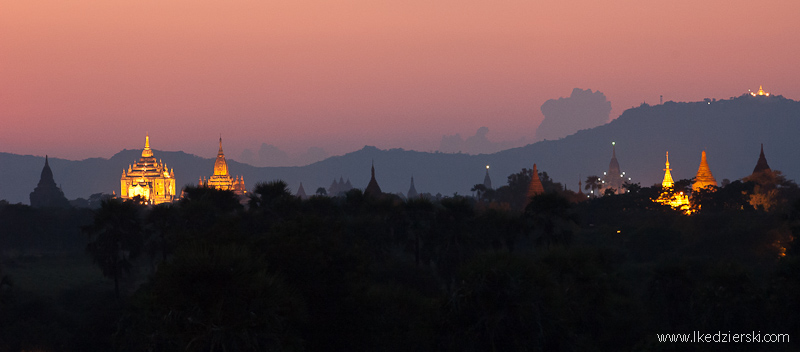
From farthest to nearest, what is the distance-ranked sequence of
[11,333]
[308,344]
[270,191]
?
[270,191] → [11,333] → [308,344]

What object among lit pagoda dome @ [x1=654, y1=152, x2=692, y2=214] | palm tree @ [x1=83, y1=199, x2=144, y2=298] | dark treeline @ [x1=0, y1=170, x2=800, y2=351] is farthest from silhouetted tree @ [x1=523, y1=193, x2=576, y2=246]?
lit pagoda dome @ [x1=654, y1=152, x2=692, y2=214]

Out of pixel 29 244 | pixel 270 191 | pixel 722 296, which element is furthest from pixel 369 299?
pixel 29 244

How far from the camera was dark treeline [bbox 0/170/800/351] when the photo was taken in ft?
94.4

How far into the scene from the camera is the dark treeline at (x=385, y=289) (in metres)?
28.8

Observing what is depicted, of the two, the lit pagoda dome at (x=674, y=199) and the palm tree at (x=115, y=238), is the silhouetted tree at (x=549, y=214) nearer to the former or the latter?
the palm tree at (x=115, y=238)

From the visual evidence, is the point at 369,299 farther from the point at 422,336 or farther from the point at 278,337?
the point at 278,337

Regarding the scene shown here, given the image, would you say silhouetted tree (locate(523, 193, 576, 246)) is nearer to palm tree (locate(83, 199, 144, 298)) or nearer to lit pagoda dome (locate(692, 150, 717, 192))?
palm tree (locate(83, 199, 144, 298))

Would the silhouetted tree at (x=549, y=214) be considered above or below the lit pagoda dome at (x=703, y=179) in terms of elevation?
below

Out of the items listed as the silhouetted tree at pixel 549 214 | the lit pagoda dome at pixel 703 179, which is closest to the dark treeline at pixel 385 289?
the silhouetted tree at pixel 549 214

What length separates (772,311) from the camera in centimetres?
4325

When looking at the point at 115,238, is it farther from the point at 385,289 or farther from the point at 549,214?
the point at 549,214

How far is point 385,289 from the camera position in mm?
48938

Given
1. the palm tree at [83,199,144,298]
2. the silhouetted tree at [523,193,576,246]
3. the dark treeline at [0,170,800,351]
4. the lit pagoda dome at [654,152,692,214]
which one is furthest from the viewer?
the lit pagoda dome at [654,152,692,214]

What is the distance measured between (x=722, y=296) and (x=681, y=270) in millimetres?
7051
